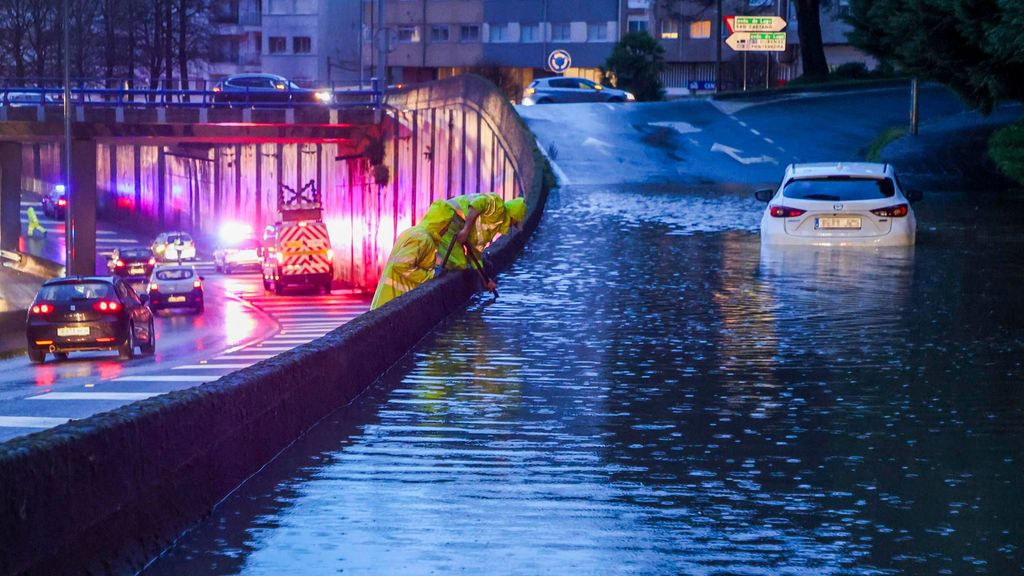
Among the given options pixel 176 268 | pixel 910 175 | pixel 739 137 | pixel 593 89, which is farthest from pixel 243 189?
pixel 910 175

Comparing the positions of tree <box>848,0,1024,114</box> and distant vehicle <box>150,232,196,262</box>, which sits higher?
tree <box>848,0,1024,114</box>

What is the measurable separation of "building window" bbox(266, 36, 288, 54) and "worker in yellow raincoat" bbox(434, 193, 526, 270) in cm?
9696

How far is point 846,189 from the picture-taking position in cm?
2111

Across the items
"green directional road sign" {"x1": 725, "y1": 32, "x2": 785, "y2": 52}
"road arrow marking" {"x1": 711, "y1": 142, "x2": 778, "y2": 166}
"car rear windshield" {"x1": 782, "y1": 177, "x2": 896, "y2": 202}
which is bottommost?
"car rear windshield" {"x1": 782, "y1": 177, "x2": 896, "y2": 202}

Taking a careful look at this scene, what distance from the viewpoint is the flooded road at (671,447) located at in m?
6.59

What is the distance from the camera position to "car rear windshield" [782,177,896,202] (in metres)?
21.0

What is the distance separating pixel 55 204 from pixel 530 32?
31.1 metres

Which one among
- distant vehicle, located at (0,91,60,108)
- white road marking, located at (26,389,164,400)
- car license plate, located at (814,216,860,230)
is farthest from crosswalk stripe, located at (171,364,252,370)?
distant vehicle, located at (0,91,60,108)

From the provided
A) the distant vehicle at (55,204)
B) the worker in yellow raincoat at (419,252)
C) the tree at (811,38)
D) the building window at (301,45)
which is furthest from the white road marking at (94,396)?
the building window at (301,45)

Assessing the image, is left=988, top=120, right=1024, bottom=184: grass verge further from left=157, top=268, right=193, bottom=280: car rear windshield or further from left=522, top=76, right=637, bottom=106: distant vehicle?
left=522, top=76, right=637, bottom=106: distant vehicle

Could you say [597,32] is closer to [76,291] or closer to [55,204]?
[55,204]

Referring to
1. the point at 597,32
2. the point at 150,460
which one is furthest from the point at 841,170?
the point at 597,32

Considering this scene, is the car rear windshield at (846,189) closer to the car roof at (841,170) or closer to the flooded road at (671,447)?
the car roof at (841,170)

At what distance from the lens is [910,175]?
1421 inches
